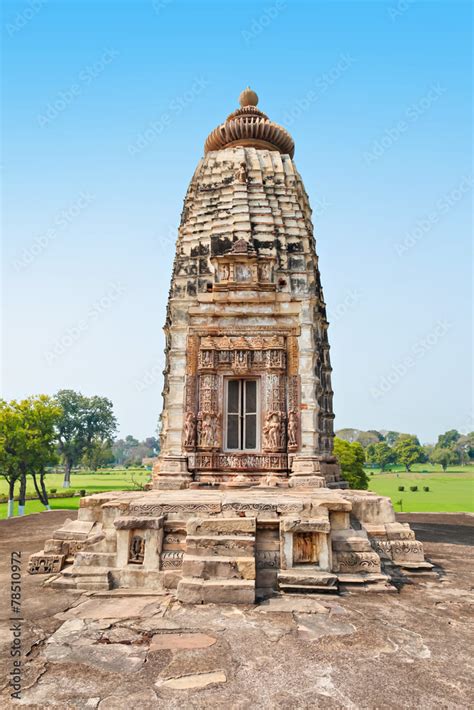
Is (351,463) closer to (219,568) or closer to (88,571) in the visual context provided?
(219,568)

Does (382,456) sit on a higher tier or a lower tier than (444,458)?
higher

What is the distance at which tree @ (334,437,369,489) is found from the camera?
24250mm

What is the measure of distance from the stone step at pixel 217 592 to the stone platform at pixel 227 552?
0.04 feet

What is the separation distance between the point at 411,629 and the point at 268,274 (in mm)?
9603

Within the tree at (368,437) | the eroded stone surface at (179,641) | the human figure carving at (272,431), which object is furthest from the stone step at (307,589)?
the tree at (368,437)

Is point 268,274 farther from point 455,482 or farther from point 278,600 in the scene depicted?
point 455,482

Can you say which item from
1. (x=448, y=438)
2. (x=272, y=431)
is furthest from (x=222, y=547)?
(x=448, y=438)

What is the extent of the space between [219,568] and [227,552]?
1.02 ft

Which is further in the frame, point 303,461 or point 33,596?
point 303,461

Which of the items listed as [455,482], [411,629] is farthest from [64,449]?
[411,629]

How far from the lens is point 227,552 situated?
7.04 m

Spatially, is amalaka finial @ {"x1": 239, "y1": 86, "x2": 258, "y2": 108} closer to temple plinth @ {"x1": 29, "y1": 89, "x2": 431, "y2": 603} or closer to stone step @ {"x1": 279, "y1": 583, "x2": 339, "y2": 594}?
temple plinth @ {"x1": 29, "y1": 89, "x2": 431, "y2": 603}

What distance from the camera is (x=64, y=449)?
47.0 m

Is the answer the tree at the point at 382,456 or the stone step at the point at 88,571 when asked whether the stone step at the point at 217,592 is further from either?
the tree at the point at 382,456
